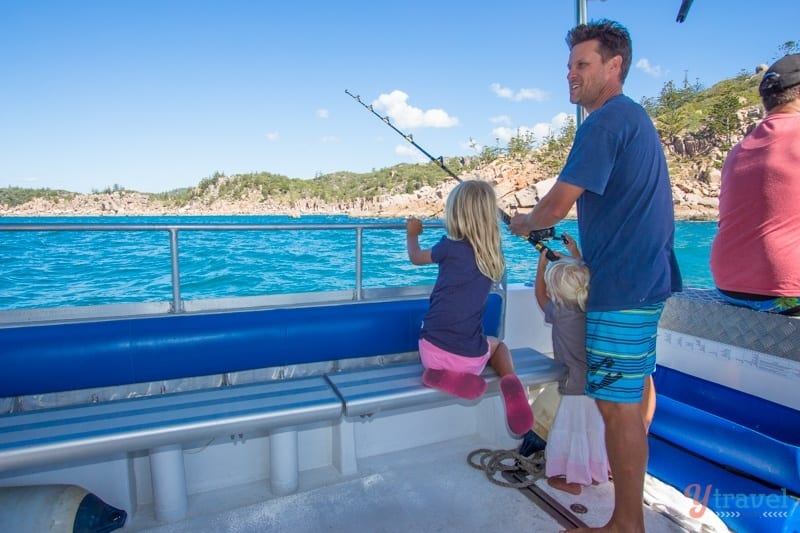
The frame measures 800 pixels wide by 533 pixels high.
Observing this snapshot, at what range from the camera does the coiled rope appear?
2.07 meters

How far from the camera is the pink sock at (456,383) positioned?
1743 mm

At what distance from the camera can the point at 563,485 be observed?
1987 mm

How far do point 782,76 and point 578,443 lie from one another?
1.67m

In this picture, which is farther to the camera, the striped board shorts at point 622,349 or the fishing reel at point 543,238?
the fishing reel at point 543,238

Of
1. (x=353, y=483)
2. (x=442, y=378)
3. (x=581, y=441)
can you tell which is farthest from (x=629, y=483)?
(x=353, y=483)

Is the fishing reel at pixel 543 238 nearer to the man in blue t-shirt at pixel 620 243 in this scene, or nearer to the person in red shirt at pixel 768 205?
the man in blue t-shirt at pixel 620 243

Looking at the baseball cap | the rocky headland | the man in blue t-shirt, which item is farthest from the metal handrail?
the rocky headland

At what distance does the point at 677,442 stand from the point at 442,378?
98 cm

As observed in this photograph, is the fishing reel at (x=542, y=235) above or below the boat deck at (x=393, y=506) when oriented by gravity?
above

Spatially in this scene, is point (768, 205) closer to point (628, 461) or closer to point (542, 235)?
point (542, 235)

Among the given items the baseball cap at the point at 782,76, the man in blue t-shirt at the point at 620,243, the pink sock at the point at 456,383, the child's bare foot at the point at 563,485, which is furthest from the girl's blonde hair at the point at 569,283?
the baseball cap at the point at 782,76

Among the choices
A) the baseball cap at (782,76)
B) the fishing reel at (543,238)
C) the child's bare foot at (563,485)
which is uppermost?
the baseball cap at (782,76)

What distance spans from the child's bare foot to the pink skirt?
0.03 m

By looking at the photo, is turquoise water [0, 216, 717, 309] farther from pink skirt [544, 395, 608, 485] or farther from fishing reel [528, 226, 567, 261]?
pink skirt [544, 395, 608, 485]
